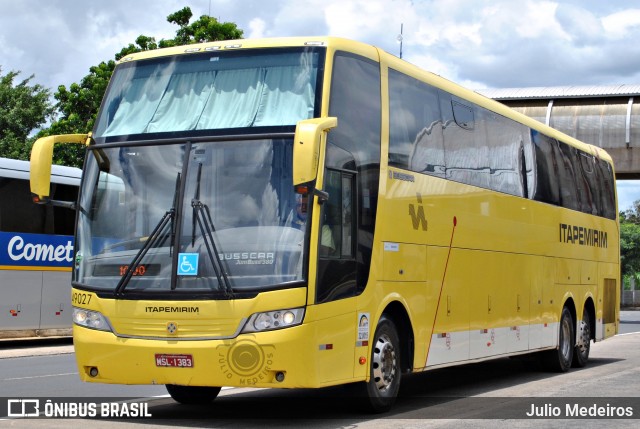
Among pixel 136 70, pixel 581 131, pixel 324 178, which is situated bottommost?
pixel 324 178

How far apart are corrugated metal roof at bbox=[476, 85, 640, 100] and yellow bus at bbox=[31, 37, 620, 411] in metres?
30.6

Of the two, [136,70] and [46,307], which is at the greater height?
[136,70]

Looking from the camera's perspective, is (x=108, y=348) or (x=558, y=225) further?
(x=558, y=225)

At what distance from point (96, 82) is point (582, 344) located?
25583 mm

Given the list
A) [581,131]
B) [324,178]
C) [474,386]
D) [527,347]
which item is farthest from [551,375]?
[581,131]

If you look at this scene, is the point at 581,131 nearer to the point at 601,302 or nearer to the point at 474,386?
the point at 601,302

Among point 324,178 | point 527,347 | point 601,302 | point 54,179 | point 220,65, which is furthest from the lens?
point 54,179

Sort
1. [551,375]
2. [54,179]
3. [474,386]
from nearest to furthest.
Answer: [474,386] → [551,375] → [54,179]

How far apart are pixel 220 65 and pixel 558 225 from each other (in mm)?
9069

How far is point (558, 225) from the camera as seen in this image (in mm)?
18875

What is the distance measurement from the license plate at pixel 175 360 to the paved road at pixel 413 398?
66cm

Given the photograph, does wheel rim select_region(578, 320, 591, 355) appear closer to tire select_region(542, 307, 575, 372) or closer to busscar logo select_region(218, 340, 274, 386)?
tire select_region(542, 307, 575, 372)

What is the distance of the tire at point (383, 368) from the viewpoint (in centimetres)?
1173

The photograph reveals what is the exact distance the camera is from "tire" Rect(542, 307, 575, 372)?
18.9 meters
